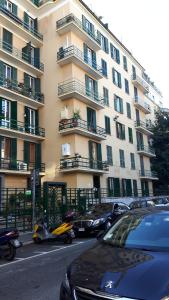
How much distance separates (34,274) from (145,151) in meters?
33.8

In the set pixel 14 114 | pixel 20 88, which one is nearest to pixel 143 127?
pixel 20 88

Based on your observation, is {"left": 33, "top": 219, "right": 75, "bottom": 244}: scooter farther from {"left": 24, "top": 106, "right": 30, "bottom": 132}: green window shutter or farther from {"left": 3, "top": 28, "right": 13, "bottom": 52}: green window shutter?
{"left": 3, "top": 28, "right": 13, "bottom": 52}: green window shutter

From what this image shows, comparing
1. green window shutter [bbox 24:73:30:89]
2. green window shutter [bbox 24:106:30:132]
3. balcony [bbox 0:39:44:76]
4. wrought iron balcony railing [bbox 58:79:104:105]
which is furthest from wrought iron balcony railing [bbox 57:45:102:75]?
green window shutter [bbox 24:106:30:132]

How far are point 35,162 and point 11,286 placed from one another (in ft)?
70.9

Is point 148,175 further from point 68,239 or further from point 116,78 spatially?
point 68,239

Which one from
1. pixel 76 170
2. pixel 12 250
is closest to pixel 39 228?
pixel 12 250

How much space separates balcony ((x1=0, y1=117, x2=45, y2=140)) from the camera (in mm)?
24669

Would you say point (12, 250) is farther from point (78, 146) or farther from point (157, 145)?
point (157, 145)

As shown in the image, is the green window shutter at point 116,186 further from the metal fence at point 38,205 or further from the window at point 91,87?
the metal fence at point 38,205

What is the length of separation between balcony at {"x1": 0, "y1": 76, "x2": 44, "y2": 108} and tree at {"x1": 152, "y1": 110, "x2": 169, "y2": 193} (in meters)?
20.3

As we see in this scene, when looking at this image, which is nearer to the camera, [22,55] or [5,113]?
[5,113]

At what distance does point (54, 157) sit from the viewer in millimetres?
27891

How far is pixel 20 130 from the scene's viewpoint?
26.2 meters

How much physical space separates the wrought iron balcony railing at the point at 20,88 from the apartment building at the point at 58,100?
71 mm
